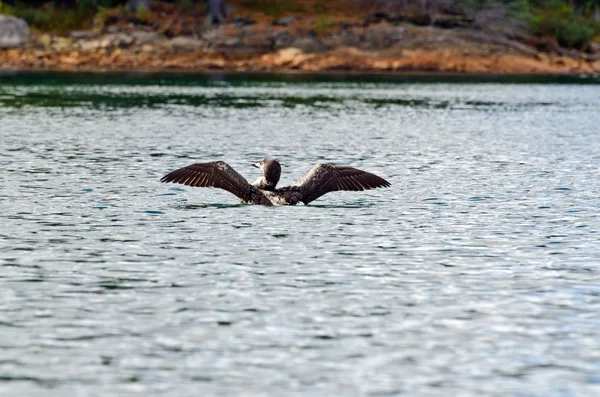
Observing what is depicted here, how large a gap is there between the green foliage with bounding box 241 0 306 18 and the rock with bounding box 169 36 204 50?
9.09m

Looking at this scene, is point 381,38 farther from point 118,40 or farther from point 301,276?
point 301,276

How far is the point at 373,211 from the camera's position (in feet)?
81.4

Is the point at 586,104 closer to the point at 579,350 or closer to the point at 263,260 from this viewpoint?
the point at 263,260

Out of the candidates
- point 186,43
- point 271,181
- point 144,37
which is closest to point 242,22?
point 186,43

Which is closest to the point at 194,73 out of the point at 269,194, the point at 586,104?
the point at 586,104

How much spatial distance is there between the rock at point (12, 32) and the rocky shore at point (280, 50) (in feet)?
1.70

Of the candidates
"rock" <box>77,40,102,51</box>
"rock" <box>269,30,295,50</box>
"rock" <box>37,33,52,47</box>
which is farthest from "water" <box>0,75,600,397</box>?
"rock" <box>37,33,52,47</box>

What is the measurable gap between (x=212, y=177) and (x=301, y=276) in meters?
6.63

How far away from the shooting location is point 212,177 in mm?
23906

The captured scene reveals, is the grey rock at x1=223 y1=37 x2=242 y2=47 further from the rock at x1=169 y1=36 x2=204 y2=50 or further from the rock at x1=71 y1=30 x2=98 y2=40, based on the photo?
the rock at x1=71 y1=30 x2=98 y2=40

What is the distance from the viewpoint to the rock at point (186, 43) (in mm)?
108500

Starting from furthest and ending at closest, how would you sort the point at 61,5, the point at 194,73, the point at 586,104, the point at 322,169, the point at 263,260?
1. the point at 61,5
2. the point at 194,73
3. the point at 586,104
4. the point at 322,169
5. the point at 263,260

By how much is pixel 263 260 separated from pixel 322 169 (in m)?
5.93

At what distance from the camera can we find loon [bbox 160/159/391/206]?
23.9 metres
